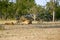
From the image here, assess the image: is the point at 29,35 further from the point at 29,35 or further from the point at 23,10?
the point at 23,10

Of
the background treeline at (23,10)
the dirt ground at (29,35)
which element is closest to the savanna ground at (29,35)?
the dirt ground at (29,35)

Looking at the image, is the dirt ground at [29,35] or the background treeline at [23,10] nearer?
the dirt ground at [29,35]

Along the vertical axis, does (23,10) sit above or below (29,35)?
below

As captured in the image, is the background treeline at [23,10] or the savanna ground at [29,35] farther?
the background treeline at [23,10]

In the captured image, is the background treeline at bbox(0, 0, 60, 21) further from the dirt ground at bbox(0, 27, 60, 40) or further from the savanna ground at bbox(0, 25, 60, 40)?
the dirt ground at bbox(0, 27, 60, 40)

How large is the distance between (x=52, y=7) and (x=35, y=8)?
5.00 m

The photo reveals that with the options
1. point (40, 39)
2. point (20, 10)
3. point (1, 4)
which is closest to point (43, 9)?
point (20, 10)

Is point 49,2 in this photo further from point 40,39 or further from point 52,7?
point 40,39

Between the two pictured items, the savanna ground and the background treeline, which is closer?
the savanna ground

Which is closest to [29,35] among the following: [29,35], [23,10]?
[29,35]

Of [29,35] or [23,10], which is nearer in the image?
[29,35]

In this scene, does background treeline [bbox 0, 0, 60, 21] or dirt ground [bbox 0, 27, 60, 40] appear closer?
dirt ground [bbox 0, 27, 60, 40]

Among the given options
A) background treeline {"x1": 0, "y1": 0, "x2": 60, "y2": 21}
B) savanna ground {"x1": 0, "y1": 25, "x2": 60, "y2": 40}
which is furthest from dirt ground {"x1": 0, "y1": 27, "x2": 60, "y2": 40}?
background treeline {"x1": 0, "y1": 0, "x2": 60, "y2": 21}

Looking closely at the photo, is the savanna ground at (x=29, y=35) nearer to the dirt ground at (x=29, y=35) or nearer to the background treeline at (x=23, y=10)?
the dirt ground at (x=29, y=35)
